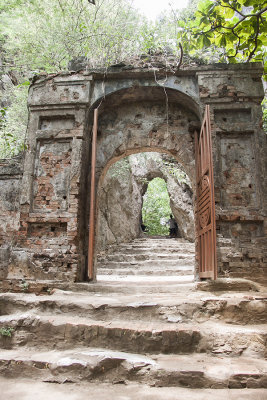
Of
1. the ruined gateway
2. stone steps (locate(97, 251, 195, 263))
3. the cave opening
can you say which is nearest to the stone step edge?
the ruined gateway

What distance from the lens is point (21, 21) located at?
995 cm

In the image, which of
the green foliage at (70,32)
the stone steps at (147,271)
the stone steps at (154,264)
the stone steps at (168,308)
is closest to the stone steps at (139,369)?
the stone steps at (168,308)


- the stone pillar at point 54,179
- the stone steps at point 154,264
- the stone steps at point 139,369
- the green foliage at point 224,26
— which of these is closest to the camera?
the stone steps at point 139,369

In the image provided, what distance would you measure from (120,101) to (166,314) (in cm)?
430

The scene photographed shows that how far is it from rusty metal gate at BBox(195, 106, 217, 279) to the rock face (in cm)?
473

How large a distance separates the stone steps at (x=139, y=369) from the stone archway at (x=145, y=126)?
346 centimetres

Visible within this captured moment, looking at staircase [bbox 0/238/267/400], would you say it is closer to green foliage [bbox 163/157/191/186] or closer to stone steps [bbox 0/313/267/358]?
stone steps [bbox 0/313/267/358]

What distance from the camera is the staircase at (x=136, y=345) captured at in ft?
9.26

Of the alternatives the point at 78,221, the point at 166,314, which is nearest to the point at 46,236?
the point at 78,221

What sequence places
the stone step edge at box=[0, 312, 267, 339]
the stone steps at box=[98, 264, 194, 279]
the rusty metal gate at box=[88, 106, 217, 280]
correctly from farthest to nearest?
the stone steps at box=[98, 264, 194, 279] → the rusty metal gate at box=[88, 106, 217, 280] → the stone step edge at box=[0, 312, 267, 339]

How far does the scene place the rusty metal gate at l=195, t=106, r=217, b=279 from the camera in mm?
4477

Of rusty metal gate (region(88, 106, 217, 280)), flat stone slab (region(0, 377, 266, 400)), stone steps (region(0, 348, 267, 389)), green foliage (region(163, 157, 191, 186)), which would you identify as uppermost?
green foliage (region(163, 157, 191, 186))

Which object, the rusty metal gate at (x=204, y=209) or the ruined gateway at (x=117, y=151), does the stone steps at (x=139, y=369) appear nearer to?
the rusty metal gate at (x=204, y=209)

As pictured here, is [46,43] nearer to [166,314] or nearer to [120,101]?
[120,101]
